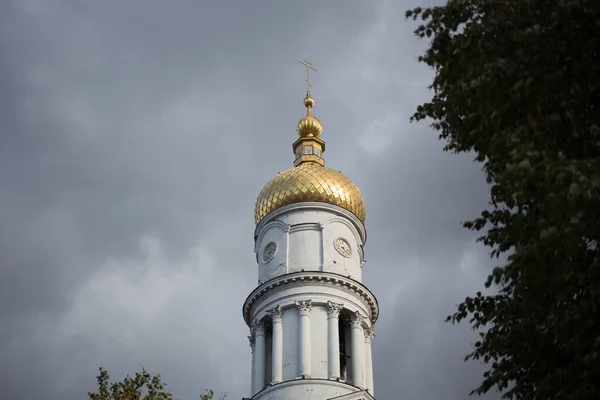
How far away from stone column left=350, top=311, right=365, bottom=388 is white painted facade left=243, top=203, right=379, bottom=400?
4cm

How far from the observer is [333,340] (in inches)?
1235

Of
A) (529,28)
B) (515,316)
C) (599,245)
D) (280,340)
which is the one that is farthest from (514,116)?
(280,340)

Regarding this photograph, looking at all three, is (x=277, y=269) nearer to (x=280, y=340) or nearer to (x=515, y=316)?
Result: (x=280, y=340)

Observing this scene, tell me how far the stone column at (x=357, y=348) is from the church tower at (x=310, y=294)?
0.12 feet

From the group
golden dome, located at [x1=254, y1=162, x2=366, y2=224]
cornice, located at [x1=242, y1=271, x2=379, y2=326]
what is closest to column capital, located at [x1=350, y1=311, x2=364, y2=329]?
cornice, located at [x1=242, y1=271, x2=379, y2=326]

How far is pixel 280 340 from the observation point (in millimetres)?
31812

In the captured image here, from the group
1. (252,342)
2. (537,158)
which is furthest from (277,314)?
(537,158)

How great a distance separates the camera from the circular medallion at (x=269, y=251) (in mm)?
34562

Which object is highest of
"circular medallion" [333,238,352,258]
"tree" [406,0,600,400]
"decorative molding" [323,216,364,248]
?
"decorative molding" [323,216,364,248]

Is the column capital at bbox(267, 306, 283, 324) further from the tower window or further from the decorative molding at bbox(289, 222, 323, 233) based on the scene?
the decorative molding at bbox(289, 222, 323, 233)

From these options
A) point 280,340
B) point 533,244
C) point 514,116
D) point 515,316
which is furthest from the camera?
point 280,340

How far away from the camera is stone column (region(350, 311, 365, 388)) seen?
31.5 meters

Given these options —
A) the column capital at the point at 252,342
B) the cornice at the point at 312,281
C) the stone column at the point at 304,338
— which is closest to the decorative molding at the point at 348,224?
the cornice at the point at 312,281

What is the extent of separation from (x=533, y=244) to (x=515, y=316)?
259cm
